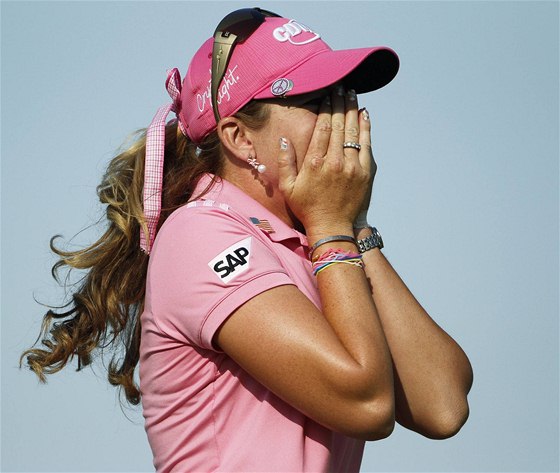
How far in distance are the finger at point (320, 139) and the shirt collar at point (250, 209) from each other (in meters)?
0.26

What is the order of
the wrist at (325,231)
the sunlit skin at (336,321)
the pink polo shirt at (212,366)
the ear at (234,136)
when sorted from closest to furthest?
the sunlit skin at (336,321), the pink polo shirt at (212,366), the wrist at (325,231), the ear at (234,136)

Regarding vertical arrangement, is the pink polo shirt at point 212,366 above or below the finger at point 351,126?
below

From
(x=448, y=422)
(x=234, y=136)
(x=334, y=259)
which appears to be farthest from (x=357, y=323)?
(x=234, y=136)

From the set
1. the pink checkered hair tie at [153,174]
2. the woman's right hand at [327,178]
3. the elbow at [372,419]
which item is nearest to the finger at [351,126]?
the woman's right hand at [327,178]

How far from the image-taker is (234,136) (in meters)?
3.85

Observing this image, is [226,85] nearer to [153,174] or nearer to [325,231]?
[153,174]

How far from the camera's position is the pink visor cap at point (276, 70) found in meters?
3.73

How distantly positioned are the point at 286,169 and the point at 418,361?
88cm

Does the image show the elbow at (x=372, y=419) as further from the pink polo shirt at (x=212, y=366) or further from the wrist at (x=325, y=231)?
the wrist at (x=325, y=231)

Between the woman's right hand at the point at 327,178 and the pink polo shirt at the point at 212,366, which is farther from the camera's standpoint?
the woman's right hand at the point at 327,178

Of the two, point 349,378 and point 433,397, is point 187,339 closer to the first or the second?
point 349,378

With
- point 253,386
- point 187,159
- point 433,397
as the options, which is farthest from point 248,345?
point 187,159

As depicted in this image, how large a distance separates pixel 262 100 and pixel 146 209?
2.06ft

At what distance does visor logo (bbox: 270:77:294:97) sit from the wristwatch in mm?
650
